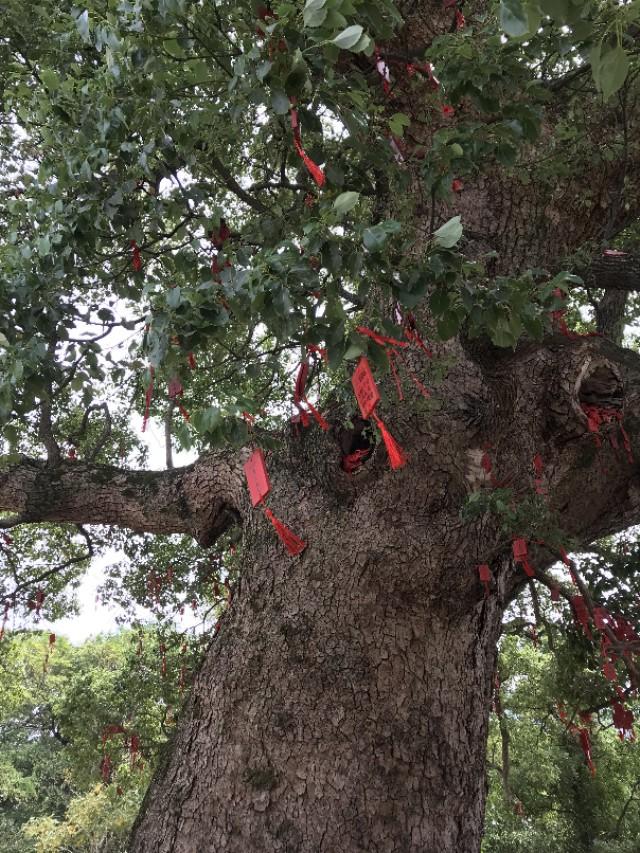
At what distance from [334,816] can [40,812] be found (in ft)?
70.0

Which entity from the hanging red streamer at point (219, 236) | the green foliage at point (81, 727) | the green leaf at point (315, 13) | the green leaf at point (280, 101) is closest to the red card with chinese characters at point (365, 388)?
the green leaf at point (280, 101)

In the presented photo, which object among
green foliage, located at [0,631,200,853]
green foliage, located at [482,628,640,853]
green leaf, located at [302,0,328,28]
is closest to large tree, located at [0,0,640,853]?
green leaf, located at [302,0,328,28]

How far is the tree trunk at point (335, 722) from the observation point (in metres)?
2.40

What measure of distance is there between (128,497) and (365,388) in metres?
2.26

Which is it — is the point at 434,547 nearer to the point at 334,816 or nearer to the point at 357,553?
the point at 357,553

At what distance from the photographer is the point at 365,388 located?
171 cm

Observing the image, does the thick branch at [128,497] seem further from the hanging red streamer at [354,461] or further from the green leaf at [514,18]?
the green leaf at [514,18]

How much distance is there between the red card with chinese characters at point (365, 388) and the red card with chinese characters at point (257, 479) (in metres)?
0.46

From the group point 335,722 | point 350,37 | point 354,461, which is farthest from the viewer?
point 354,461

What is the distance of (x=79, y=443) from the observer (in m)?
5.07

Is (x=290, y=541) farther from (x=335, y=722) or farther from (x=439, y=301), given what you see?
(x=439, y=301)

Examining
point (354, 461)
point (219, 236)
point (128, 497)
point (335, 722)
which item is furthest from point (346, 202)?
point (128, 497)

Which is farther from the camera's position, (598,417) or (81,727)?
(81,727)

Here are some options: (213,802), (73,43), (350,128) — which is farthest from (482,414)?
(73,43)
